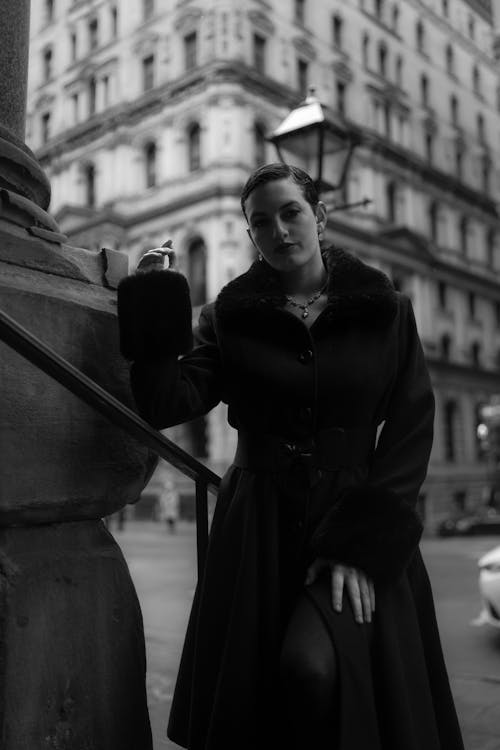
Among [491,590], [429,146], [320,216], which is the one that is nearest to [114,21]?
[429,146]

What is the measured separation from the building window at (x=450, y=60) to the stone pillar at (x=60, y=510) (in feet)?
148

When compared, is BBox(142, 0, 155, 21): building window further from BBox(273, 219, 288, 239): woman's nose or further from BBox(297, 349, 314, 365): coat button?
BBox(297, 349, 314, 365): coat button

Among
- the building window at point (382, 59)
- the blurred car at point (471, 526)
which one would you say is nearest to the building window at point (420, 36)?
the building window at point (382, 59)

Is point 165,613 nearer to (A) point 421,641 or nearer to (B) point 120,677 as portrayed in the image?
(B) point 120,677

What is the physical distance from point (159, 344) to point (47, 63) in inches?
1573

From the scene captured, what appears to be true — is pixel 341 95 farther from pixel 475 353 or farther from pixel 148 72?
pixel 475 353

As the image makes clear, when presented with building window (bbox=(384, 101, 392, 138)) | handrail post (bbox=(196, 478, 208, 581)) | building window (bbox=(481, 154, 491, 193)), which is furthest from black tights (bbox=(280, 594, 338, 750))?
building window (bbox=(481, 154, 491, 193))

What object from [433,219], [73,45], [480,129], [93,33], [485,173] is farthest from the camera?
[480,129]

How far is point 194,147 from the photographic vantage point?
3103 centimetres

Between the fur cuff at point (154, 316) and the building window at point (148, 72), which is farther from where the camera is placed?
the building window at point (148, 72)

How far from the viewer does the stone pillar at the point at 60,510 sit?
2.01m

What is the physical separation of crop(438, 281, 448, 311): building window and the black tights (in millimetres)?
38219

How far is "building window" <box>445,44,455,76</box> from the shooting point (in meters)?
42.6

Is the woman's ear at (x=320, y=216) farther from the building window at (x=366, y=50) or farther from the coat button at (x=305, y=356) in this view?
the building window at (x=366, y=50)
